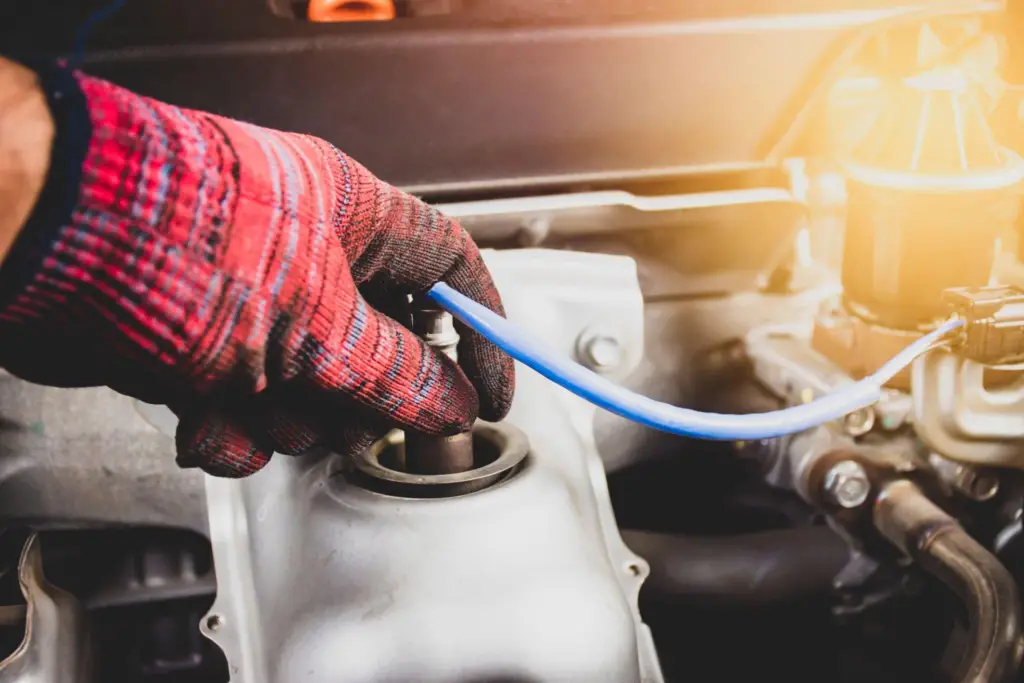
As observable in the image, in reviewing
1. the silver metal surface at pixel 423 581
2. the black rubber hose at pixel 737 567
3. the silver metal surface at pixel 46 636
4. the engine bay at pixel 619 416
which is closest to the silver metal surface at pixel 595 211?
the engine bay at pixel 619 416

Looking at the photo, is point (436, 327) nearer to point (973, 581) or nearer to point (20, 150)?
point (20, 150)

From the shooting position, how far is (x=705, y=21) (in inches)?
35.9

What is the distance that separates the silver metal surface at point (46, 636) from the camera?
2.30 ft

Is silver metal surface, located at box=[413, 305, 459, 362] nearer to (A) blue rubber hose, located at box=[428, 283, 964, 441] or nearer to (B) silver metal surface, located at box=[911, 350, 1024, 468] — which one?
(A) blue rubber hose, located at box=[428, 283, 964, 441]

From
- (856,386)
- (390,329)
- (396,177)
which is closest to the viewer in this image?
(390,329)

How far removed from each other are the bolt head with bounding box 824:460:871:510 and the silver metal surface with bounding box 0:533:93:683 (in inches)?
30.6

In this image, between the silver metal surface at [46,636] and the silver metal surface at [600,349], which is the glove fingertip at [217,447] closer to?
the silver metal surface at [46,636]

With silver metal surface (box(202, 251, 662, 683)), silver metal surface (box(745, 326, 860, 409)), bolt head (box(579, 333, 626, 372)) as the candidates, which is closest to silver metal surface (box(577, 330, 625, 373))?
bolt head (box(579, 333, 626, 372))

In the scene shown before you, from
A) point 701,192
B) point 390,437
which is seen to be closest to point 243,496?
point 390,437

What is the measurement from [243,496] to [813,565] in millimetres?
674

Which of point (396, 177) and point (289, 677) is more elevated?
point (396, 177)

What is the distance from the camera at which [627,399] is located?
0.63 metres

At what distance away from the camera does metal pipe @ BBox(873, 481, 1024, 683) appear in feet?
2.67

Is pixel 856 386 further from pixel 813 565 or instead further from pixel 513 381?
pixel 813 565
